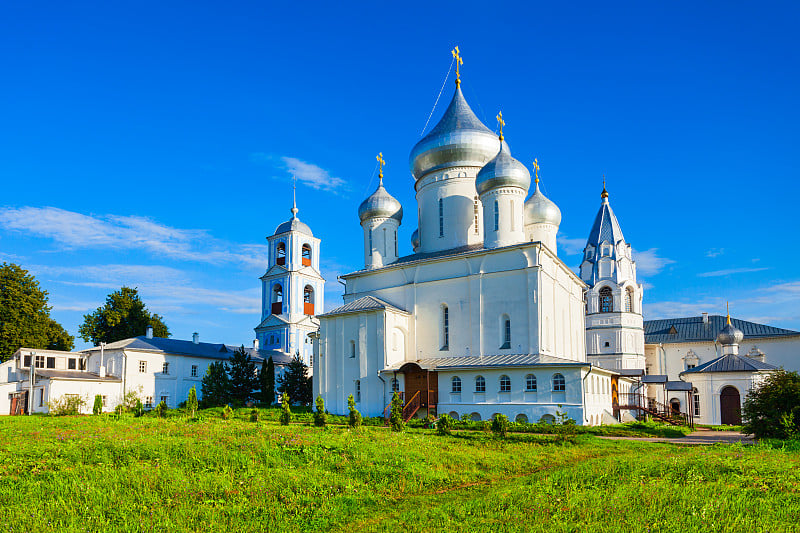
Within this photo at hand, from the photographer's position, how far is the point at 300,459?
11.5 m

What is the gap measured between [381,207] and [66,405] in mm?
19546

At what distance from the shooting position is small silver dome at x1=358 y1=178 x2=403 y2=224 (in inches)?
1300

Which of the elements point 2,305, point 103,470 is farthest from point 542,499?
point 2,305

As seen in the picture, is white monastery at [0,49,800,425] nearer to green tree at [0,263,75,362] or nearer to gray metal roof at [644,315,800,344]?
gray metal roof at [644,315,800,344]

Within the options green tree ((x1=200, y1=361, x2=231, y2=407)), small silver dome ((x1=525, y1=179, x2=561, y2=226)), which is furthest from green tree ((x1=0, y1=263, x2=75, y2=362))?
small silver dome ((x1=525, y1=179, x2=561, y2=226))

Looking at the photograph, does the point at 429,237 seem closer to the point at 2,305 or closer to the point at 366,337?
the point at 366,337

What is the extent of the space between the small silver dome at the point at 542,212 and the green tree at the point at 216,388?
19.7 meters

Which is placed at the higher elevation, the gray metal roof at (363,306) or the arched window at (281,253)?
the arched window at (281,253)

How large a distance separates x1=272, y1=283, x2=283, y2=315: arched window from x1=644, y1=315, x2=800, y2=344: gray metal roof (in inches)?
1198

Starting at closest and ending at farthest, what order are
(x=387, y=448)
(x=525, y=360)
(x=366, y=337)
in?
(x=387, y=448), (x=525, y=360), (x=366, y=337)

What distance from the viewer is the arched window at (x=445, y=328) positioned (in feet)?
91.7

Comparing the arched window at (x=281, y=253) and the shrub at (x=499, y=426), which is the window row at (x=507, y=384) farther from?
the arched window at (x=281, y=253)

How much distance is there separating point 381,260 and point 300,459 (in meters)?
21.0

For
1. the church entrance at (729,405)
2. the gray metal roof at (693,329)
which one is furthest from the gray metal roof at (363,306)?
the gray metal roof at (693,329)
